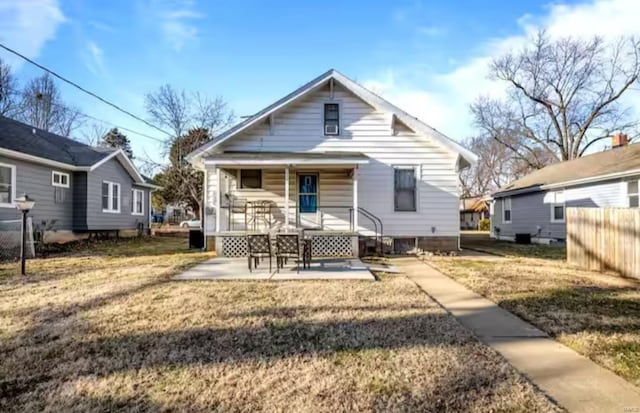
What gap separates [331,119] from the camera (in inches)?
505

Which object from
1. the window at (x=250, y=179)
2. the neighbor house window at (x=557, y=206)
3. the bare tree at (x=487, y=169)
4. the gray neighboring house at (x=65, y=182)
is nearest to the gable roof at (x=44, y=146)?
the gray neighboring house at (x=65, y=182)

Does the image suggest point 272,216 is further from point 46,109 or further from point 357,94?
point 46,109

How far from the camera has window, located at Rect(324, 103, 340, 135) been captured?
12781 millimetres

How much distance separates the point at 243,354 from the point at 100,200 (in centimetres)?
1661

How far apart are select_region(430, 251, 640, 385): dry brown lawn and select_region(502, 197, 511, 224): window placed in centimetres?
1265

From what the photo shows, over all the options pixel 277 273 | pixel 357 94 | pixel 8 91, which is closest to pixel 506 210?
pixel 357 94

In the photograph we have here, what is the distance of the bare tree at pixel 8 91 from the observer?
27703mm

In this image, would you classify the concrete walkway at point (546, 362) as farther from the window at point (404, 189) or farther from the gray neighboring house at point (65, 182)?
the gray neighboring house at point (65, 182)

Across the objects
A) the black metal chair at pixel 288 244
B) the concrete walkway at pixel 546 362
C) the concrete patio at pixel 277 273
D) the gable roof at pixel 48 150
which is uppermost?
the gable roof at pixel 48 150

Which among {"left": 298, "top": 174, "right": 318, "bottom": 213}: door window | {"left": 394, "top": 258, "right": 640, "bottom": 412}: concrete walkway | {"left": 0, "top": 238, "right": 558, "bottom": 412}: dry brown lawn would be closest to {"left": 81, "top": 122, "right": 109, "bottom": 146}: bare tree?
{"left": 298, "top": 174, "right": 318, "bottom": 213}: door window

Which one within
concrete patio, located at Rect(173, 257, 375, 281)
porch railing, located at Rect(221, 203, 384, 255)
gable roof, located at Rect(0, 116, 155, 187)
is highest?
gable roof, located at Rect(0, 116, 155, 187)

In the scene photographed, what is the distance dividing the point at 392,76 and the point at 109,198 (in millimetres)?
16773

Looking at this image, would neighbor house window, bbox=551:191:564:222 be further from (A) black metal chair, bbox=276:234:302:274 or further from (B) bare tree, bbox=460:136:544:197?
(B) bare tree, bbox=460:136:544:197

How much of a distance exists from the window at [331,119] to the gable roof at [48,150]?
33.5 feet
